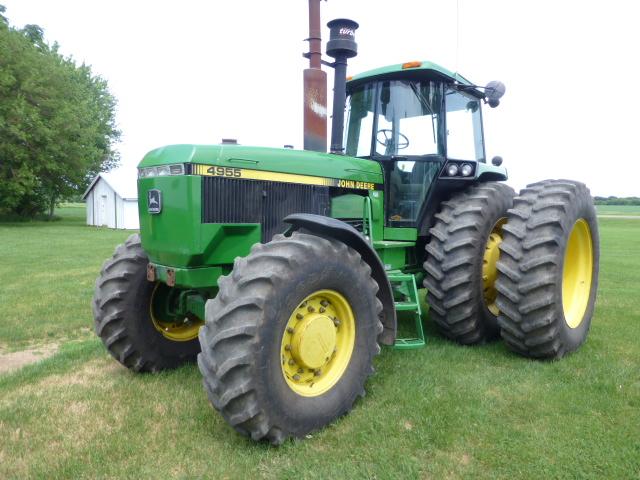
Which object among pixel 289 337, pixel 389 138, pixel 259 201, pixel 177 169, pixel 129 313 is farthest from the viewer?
pixel 389 138

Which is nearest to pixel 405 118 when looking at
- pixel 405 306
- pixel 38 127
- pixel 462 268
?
pixel 462 268

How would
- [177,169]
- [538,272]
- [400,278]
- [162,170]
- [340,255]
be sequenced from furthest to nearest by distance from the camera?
1. [400,278]
2. [538,272]
3. [162,170]
4. [177,169]
5. [340,255]

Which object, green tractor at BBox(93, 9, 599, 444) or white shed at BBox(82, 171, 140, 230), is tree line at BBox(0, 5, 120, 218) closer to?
white shed at BBox(82, 171, 140, 230)

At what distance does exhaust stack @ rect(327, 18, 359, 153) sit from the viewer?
4.78 meters

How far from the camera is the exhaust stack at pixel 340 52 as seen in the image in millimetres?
4777

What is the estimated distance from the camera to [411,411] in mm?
3475

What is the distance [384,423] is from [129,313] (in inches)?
84.6

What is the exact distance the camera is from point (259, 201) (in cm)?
394

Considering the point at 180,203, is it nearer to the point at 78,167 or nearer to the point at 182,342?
the point at 182,342

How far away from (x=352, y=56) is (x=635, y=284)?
24.1 ft

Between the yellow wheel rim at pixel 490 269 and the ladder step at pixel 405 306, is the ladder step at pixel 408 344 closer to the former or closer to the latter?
the ladder step at pixel 405 306

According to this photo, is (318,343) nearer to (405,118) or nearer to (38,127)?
(405,118)

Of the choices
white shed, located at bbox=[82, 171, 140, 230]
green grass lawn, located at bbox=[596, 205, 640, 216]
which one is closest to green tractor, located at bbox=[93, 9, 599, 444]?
white shed, located at bbox=[82, 171, 140, 230]

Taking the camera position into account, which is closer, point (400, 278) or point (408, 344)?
point (408, 344)
